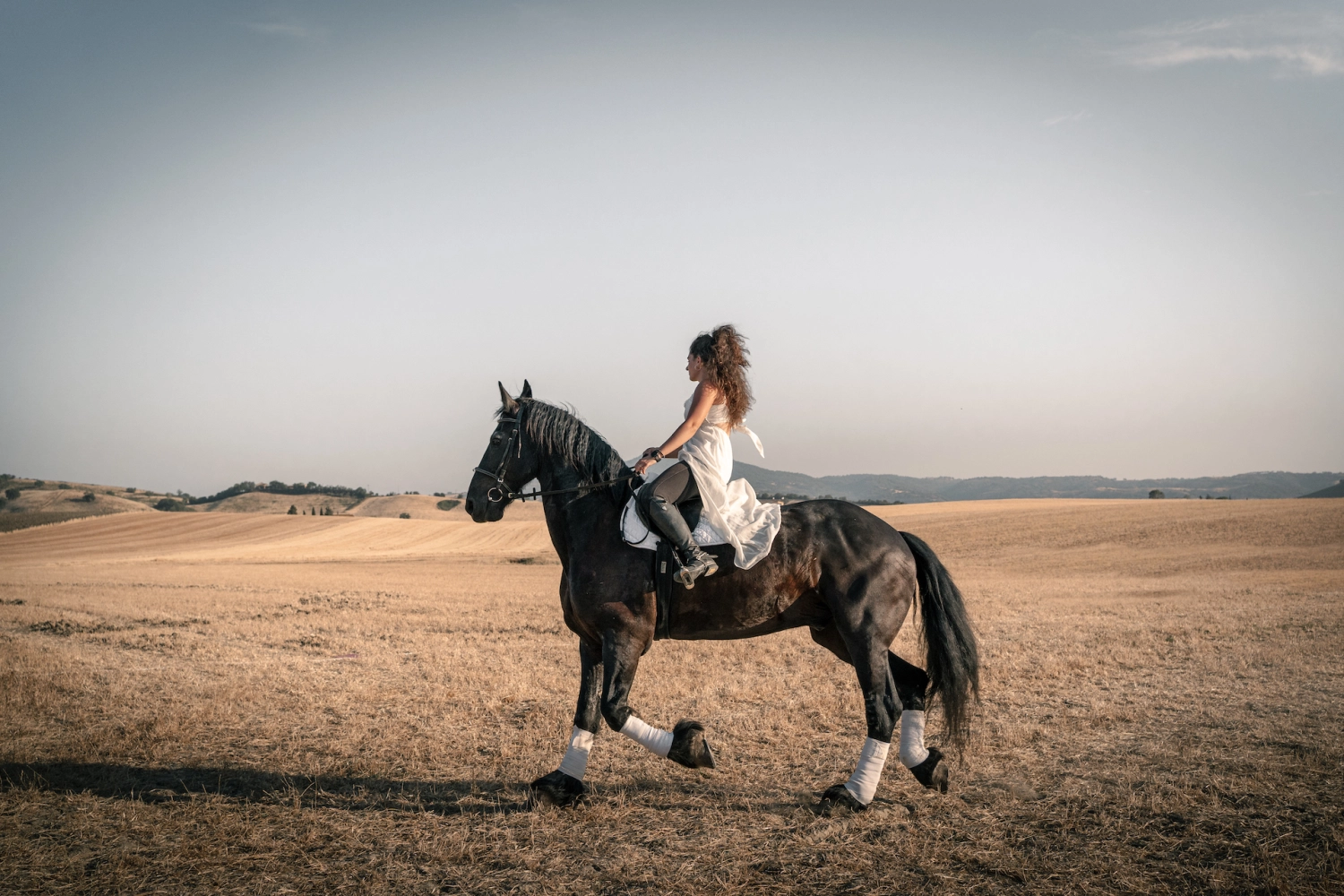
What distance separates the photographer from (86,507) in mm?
65562

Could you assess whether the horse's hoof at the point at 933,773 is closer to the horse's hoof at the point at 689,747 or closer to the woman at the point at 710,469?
the horse's hoof at the point at 689,747

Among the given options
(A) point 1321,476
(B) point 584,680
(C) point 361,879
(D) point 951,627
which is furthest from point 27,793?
(A) point 1321,476

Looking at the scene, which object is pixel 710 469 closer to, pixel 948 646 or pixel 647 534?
pixel 647 534

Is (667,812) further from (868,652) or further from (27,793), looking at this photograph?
(27,793)

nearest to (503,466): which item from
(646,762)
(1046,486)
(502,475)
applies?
(502,475)

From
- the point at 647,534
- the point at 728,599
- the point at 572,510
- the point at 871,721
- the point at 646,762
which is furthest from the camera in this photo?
the point at 646,762

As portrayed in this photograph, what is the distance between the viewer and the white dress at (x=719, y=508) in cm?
575

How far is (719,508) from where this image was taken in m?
5.80

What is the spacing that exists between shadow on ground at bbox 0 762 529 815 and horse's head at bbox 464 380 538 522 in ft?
7.03

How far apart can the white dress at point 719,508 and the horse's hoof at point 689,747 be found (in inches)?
51.0

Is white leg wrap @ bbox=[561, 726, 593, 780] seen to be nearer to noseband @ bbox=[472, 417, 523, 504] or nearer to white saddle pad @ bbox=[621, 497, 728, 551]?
white saddle pad @ bbox=[621, 497, 728, 551]

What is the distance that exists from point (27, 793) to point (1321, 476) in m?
209

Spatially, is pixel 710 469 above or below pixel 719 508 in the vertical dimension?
above

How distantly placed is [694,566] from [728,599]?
1.74 feet
